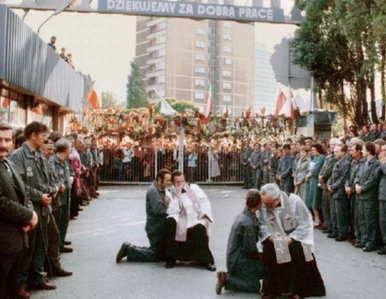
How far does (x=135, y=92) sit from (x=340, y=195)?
79.9m

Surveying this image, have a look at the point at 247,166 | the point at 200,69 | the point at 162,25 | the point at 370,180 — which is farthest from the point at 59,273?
the point at 200,69

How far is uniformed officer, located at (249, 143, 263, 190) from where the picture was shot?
68.0 feet

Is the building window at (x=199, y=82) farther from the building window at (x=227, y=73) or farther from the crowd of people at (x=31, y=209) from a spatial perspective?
the crowd of people at (x=31, y=209)

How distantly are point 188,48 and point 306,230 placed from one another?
10300 cm

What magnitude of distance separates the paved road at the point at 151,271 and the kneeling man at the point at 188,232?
0.64 feet

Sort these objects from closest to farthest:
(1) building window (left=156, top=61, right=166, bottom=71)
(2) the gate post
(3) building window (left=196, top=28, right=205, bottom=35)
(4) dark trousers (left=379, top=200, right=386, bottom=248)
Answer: (4) dark trousers (left=379, top=200, right=386, bottom=248) < (2) the gate post < (1) building window (left=156, top=61, right=166, bottom=71) < (3) building window (left=196, top=28, right=205, bottom=35)

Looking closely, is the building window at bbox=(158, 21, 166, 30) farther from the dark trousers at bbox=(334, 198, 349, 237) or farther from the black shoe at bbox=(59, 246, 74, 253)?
the black shoe at bbox=(59, 246, 74, 253)

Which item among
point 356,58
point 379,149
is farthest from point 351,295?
point 356,58

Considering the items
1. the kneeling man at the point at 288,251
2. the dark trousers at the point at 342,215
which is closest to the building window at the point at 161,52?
the dark trousers at the point at 342,215

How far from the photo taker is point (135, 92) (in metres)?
88.9

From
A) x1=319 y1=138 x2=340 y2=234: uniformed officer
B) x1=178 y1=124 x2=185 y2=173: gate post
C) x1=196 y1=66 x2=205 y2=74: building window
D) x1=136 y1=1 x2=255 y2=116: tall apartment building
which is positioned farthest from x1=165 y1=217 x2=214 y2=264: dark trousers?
x1=196 y1=66 x2=205 y2=74: building window

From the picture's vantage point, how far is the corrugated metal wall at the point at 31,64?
497 inches

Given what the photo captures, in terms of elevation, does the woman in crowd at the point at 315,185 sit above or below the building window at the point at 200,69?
below

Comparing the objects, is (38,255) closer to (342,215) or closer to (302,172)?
(342,215)
